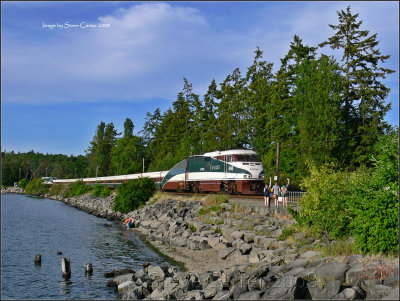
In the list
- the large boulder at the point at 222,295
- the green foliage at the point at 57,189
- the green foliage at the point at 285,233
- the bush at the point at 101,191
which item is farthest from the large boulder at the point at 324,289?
the green foliage at the point at 57,189

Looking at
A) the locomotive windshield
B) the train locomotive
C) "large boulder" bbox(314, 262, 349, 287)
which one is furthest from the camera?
the locomotive windshield

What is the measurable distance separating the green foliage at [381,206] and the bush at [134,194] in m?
36.5

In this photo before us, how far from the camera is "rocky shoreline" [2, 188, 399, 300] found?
36.7ft

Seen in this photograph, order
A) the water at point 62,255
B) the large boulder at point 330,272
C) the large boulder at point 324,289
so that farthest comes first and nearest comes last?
the water at point 62,255 < the large boulder at point 330,272 < the large boulder at point 324,289

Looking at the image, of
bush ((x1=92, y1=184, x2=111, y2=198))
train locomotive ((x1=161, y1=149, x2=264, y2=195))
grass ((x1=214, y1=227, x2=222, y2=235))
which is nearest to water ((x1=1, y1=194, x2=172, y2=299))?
grass ((x1=214, y1=227, x2=222, y2=235))

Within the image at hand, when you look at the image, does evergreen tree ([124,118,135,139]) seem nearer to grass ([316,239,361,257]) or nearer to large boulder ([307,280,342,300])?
grass ([316,239,361,257])

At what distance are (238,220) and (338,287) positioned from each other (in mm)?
14956

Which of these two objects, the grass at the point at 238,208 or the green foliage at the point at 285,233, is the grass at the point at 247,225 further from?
the green foliage at the point at 285,233

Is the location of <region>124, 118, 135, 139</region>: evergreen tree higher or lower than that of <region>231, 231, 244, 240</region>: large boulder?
higher

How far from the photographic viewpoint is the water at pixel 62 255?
16547 mm

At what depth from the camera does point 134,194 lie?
1889 inches

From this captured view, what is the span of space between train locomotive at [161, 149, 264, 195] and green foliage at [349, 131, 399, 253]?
682 inches

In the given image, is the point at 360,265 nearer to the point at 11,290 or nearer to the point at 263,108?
the point at 11,290

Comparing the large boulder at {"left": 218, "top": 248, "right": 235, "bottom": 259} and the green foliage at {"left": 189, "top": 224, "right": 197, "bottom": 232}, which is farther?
the green foliage at {"left": 189, "top": 224, "right": 197, "bottom": 232}
